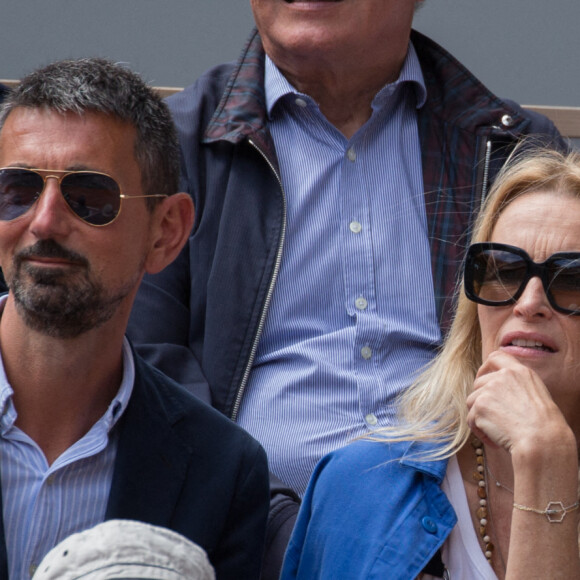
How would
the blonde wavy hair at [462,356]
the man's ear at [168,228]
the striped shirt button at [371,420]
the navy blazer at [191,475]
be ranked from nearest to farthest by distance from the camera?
the navy blazer at [191,475]
the man's ear at [168,228]
the blonde wavy hair at [462,356]
the striped shirt button at [371,420]

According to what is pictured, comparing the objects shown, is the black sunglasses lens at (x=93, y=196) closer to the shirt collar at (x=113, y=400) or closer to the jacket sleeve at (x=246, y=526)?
the shirt collar at (x=113, y=400)

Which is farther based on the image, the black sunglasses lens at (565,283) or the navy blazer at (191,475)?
the black sunglasses lens at (565,283)

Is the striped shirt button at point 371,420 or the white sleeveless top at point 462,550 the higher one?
the white sleeveless top at point 462,550

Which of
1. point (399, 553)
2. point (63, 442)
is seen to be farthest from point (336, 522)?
point (63, 442)

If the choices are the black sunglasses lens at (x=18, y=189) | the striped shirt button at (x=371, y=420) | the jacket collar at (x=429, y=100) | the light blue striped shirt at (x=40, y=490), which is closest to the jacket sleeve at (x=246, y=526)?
the light blue striped shirt at (x=40, y=490)

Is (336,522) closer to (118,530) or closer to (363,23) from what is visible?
(118,530)

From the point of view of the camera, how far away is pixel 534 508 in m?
1.90

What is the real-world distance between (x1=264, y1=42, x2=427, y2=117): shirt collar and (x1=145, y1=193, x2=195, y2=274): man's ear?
2.75ft

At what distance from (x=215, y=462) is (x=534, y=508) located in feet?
1.95

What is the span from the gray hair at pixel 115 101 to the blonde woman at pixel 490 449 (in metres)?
0.65

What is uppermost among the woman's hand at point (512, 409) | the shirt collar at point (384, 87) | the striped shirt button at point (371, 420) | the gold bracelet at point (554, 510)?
the shirt collar at point (384, 87)

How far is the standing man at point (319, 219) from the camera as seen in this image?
8.55ft

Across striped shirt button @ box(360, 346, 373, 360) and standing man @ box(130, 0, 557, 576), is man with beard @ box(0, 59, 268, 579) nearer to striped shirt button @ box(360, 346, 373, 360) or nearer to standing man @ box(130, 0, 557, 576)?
standing man @ box(130, 0, 557, 576)

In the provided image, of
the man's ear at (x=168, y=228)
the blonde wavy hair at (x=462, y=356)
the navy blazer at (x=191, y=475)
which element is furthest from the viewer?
the blonde wavy hair at (x=462, y=356)
